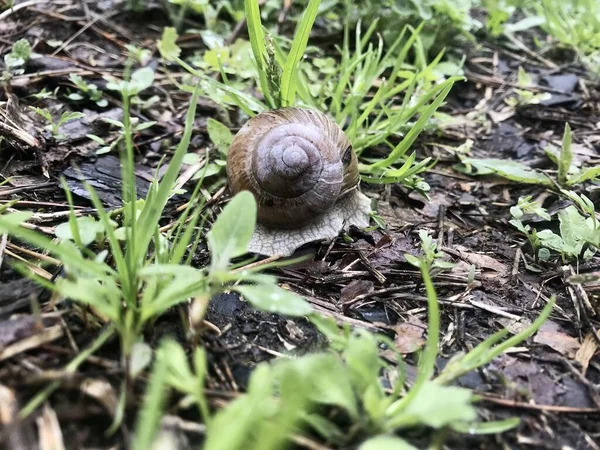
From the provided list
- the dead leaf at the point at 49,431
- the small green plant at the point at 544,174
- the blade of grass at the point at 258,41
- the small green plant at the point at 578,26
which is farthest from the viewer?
the small green plant at the point at 578,26

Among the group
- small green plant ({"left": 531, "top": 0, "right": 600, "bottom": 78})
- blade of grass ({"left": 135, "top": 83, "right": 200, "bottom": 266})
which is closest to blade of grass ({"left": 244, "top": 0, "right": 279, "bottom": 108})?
blade of grass ({"left": 135, "top": 83, "right": 200, "bottom": 266})

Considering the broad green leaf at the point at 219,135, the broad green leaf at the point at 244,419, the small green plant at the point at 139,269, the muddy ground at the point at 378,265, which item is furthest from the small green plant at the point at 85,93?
the broad green leaf at the point at 244,419

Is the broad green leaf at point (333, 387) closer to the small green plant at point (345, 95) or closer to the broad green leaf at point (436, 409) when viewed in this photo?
the broad green leaf at point (436, 409)

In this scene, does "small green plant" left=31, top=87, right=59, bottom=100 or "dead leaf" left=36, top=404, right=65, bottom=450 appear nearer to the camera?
"dead leaf" left=36, top=404, right=65, bottom=450

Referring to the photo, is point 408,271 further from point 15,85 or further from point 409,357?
point 15,85

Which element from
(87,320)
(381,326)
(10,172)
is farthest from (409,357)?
(10,172)

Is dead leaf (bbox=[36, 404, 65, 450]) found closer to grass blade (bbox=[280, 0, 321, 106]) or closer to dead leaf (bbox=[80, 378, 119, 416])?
dead leaf (bbox=[80, 378, 119, 416])
